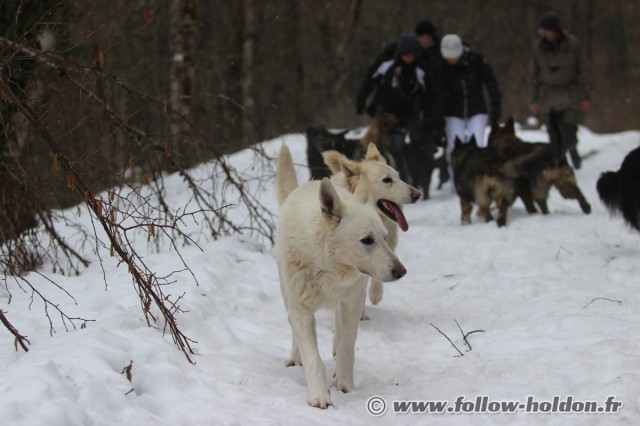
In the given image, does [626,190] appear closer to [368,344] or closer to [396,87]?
[368,344]

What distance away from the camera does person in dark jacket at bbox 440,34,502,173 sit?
11508mm

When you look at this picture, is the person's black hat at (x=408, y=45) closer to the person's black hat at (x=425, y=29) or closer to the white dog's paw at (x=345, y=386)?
the person's black hat at (x=425, y=29)

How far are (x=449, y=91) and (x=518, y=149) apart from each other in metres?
1.98

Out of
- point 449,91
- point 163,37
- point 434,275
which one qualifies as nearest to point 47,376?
point 434,275

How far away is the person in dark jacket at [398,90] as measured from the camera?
11.4 metres

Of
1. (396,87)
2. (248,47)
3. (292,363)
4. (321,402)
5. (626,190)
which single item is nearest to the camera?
(321,402)

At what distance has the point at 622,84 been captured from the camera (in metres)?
27.0

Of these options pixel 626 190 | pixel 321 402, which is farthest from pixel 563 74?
pixel 321 402

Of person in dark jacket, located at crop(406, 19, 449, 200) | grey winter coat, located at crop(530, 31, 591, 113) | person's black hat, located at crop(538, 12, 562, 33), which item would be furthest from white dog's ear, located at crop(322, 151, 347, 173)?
grey winter coat, located at crop(530, 31, 591, 113)

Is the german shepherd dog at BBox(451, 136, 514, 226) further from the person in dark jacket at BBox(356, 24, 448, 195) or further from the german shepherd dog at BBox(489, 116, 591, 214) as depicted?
the person in dark jacket at BBox(356, 24, 448, 195)

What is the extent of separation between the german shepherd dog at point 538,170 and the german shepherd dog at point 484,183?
0.13 meters

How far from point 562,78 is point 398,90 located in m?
3.64

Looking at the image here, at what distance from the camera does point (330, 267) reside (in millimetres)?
4137

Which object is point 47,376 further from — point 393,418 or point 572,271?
point 572,271
